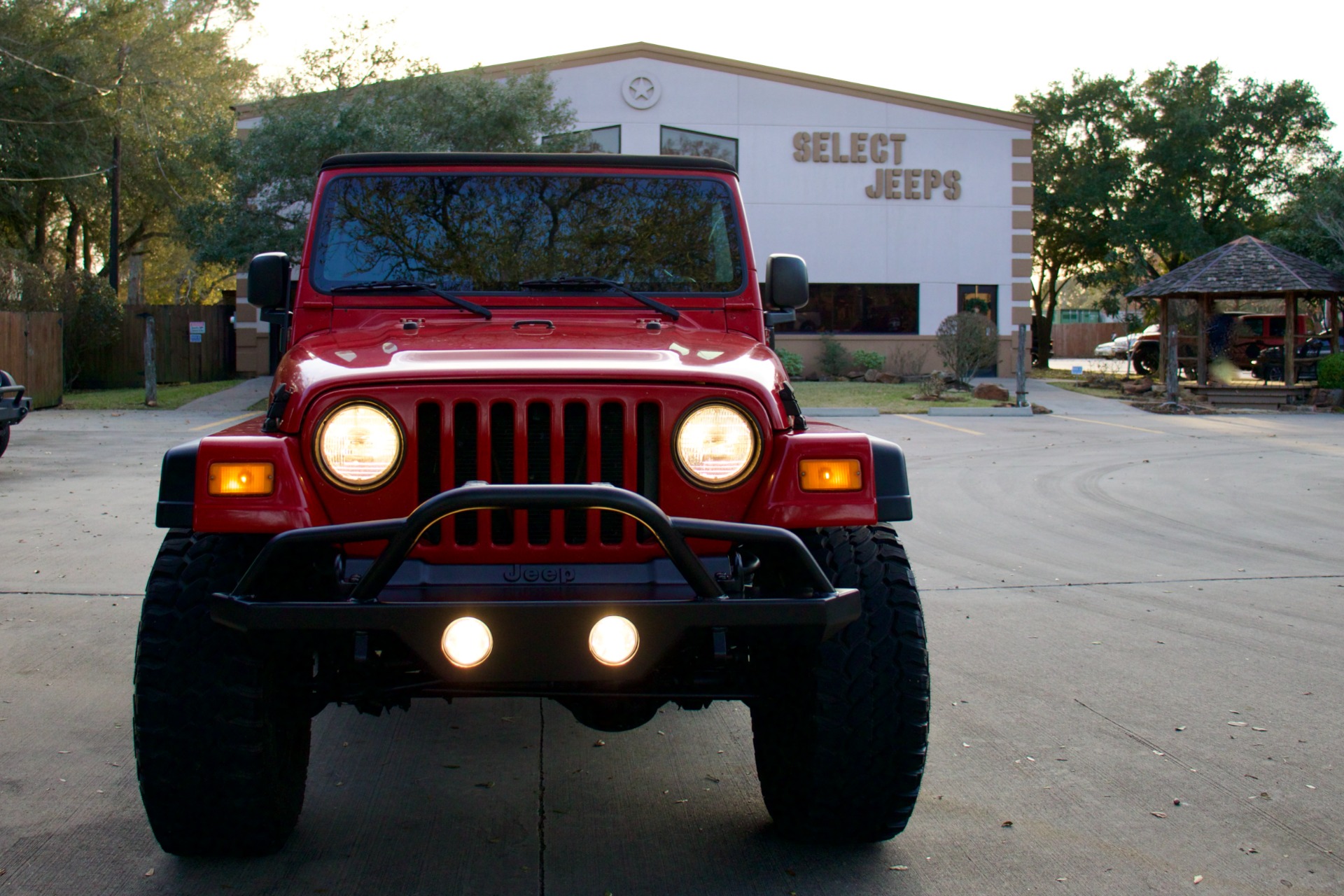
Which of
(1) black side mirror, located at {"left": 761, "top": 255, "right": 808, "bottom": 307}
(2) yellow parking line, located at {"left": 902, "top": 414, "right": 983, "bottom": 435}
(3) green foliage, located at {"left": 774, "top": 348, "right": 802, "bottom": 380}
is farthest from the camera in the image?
(3) green foliage, located at {"left": 774, "top": 348, "right": 802, "bottom": 380}

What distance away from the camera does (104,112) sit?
1188 inches

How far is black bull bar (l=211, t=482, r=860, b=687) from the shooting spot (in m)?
2.55

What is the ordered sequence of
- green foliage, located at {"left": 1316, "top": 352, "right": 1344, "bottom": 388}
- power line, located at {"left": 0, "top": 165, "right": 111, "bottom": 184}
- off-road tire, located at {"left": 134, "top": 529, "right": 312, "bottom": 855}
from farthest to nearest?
power line, located at {"left": 0, "top": 165, "right": 111, "bottom": 184} < green foliage, located at {"left": 1316, "top": 352, "right": 1344, "bottom": 388} < off-road tire, located at {"left": 134, "top": 529, "right": 312, "bottom": 855}

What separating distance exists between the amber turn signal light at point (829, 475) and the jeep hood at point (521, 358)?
16 centimetres

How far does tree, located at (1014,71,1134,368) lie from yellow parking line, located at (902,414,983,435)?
18694 mm

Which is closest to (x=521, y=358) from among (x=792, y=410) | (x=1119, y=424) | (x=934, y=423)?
(x=792, y=410)

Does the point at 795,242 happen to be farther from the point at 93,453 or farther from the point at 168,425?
the point at 93,453

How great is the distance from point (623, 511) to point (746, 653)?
0.65 m

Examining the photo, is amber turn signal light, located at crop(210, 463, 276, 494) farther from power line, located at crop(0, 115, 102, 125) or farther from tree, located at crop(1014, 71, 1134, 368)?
tree, located at crop(1014, 71, 1134, 368)

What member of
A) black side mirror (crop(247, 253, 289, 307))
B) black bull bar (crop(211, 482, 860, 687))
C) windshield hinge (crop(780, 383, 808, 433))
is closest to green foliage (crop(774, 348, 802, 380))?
black side mirror (crop(247, 253, 289, 307))

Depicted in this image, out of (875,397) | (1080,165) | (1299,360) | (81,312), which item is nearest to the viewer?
(875,397)

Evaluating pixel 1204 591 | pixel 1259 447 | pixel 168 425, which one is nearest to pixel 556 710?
pixel 1204 591

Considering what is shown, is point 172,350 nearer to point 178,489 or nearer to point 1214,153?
point 178,489

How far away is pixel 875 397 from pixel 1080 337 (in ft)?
133
